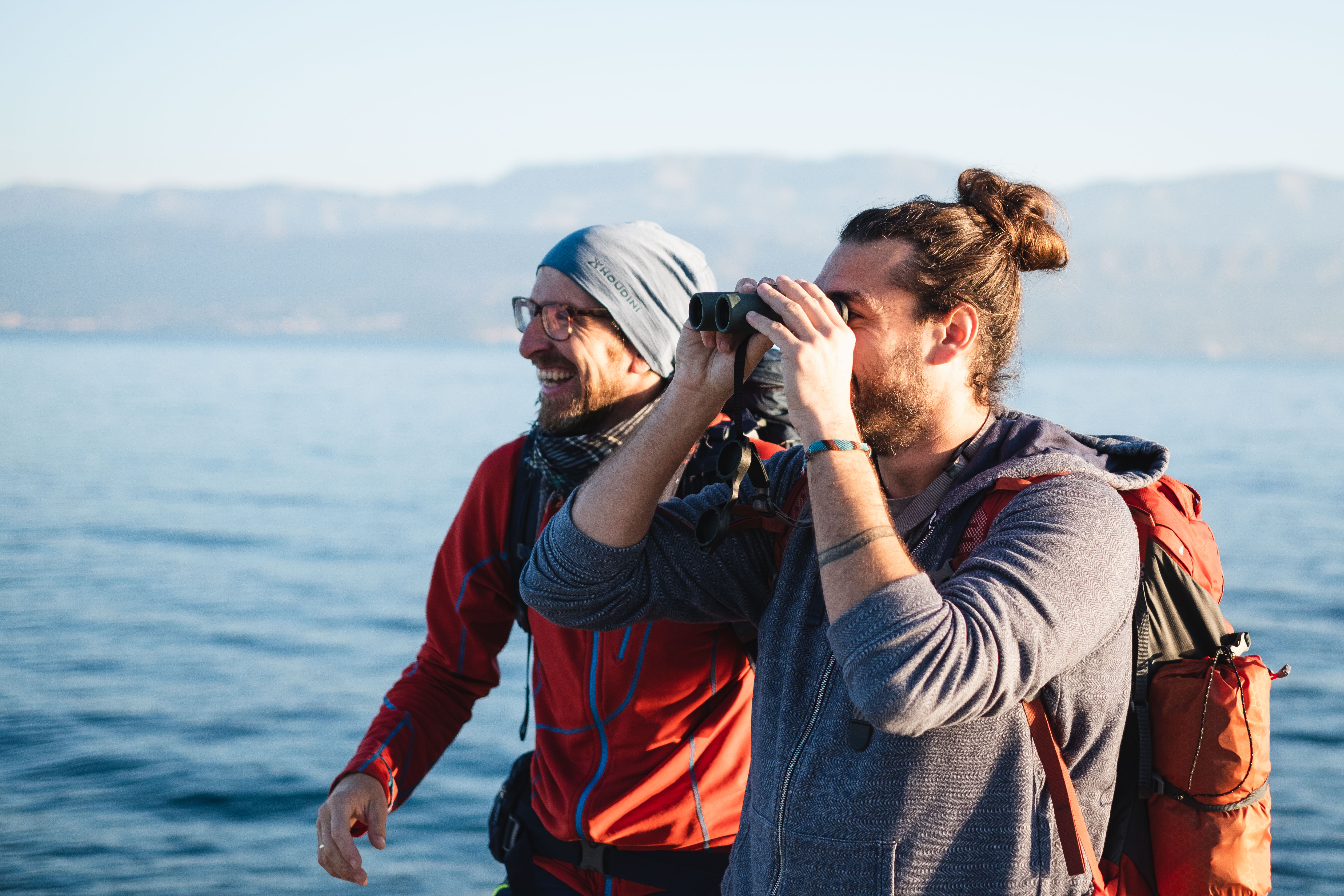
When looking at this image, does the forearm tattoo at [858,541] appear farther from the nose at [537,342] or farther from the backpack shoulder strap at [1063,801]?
the nose at [537,342]

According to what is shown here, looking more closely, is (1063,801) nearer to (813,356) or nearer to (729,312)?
(813,356)

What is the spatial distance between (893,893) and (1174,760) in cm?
47

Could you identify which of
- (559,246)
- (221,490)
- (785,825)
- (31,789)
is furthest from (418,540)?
(785,825)

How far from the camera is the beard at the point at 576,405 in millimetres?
2922

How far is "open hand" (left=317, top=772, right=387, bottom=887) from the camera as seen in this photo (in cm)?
247

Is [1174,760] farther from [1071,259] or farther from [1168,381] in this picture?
[1168,381]

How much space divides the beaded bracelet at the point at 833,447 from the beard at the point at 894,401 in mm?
209

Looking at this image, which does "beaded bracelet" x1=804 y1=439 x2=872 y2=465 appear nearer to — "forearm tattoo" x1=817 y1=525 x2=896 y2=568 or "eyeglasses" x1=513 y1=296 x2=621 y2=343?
"forearm tattoo" x1=817 y1=525 x2=896 y2=568

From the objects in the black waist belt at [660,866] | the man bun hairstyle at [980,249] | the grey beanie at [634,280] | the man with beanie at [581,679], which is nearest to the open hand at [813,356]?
the man bun hairstyle at [980,249]

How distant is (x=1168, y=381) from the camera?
105 m

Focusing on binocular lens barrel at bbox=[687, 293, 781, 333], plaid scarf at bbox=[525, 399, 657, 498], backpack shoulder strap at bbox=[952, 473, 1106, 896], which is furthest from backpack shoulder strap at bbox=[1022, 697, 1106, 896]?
plaid scarf at bbox=[525, 399, 657, 498]

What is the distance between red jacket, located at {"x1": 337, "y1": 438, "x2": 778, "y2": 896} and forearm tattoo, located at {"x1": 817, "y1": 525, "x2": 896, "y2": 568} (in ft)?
2.96

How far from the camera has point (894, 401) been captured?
2.00 m

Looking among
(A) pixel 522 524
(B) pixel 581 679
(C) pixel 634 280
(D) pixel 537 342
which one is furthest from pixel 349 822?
(C) pixel 634 280
